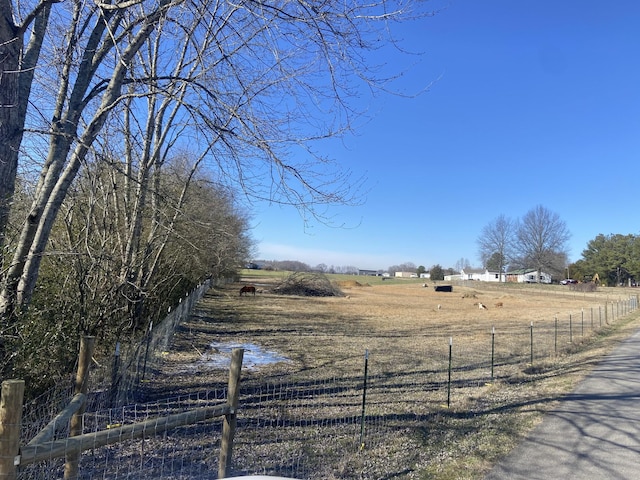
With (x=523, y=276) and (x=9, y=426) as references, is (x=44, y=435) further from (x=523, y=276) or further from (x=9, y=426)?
(x=523, y=276)

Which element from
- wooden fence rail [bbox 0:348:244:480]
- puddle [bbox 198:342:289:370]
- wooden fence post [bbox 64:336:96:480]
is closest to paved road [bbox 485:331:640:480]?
wooden fence rail [bbox 0:348:244:480]

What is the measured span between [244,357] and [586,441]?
27.4 ft

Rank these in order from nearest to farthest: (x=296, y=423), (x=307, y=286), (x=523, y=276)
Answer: (x=296, y=423), (x=307, y=286), (x=523, y=276)

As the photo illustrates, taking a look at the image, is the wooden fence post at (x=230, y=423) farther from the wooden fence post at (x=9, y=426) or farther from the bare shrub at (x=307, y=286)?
the bare shrub at (x=307, y=286)

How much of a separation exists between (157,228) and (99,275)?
311 cm

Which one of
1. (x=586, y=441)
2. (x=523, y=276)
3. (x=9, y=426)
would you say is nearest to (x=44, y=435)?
(x=9, y=426)

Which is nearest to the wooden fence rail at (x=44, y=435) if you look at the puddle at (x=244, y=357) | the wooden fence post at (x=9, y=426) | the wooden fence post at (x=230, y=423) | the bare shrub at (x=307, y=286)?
the wooden fence post at (x=9, y=426)

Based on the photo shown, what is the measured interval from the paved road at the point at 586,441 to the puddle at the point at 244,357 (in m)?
6.39

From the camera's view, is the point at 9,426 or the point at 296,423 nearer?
the point at 9,426

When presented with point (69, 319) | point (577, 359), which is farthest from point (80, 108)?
point (577, 359)

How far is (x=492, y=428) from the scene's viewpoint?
6109 millimetres

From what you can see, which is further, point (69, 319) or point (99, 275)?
point (99, 275)

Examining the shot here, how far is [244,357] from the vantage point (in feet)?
39.0

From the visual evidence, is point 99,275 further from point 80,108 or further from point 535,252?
point 535,252
